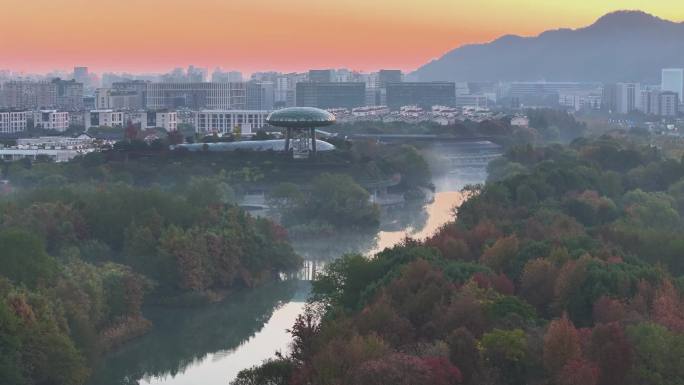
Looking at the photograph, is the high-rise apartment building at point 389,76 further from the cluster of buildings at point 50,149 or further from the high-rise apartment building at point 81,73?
the cluster of buildings at point 50,149

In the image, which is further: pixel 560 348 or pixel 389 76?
pixel 389 76

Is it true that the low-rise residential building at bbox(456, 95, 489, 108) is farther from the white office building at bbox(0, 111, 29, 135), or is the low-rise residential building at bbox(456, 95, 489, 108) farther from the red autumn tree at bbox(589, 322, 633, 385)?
the red autumn tree at bbox(589, 322, 633, 385)

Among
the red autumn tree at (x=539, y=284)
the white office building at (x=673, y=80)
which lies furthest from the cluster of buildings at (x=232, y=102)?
the red autumn tree at (x=539, y=284)

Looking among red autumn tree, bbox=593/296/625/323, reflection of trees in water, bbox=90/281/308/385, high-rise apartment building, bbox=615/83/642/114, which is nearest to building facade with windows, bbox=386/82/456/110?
high-rise apartment building, bbox=615/83/642/114

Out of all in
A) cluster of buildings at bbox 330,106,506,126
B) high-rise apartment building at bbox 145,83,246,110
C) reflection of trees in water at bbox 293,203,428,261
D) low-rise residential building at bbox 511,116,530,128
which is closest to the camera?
reflection of trees in water at bbox 293,203,428,261

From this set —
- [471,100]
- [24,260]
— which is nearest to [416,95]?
[471,100]

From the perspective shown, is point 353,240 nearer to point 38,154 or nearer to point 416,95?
point 38,154

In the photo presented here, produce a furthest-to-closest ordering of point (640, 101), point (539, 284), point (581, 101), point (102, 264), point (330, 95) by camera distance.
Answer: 1. point (581, 101)
2. point (640, 101)
3. point (330, 95)
4. point (102, 264)
5. point (539, 284)
